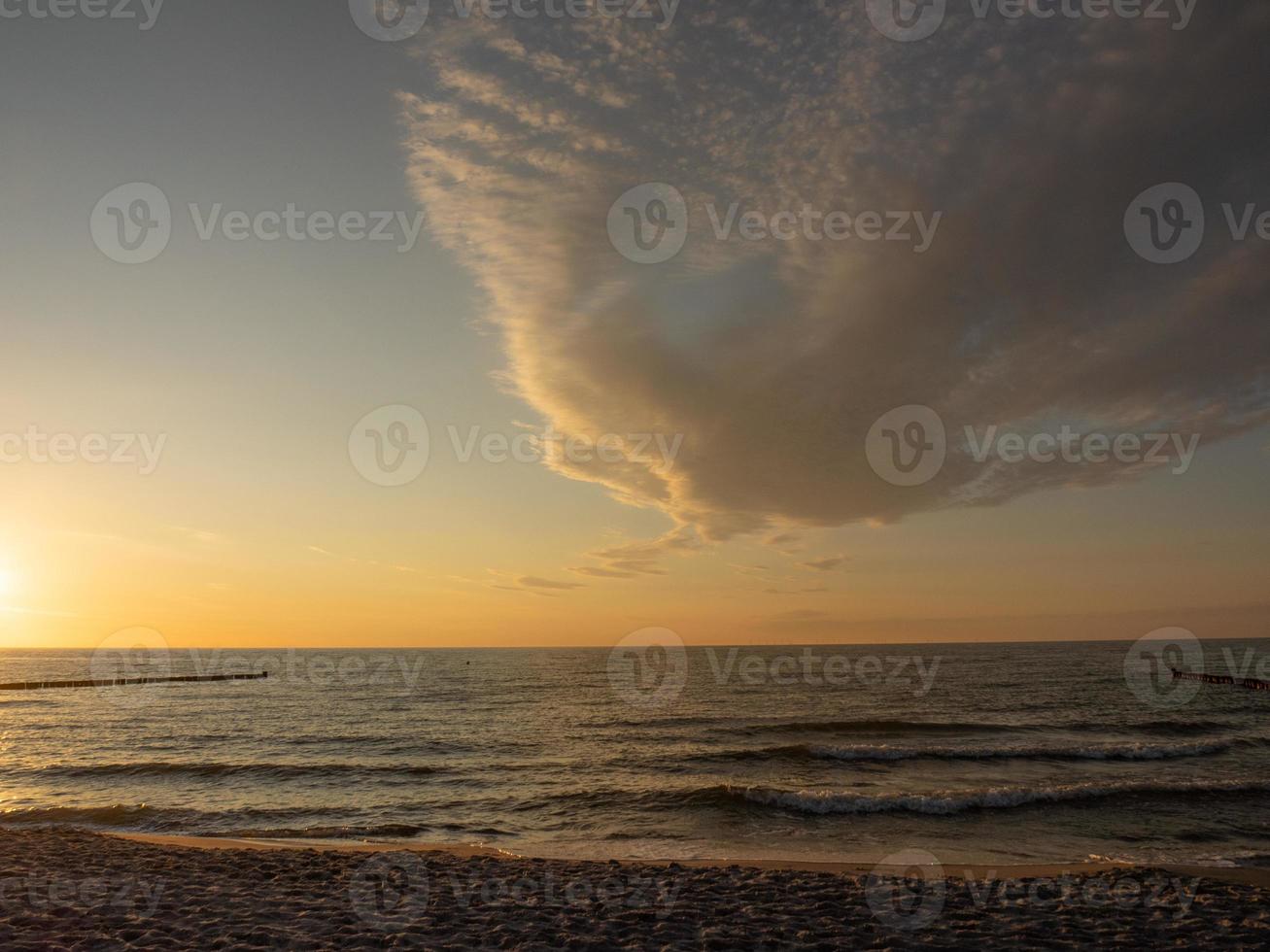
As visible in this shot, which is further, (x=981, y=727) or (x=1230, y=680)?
(x=1230, y=680)

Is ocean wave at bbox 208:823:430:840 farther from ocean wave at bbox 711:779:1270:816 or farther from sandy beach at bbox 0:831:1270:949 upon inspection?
ocean wave at bbox 711:779:1270:816

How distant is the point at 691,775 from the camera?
31703mm

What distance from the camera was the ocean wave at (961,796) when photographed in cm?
2461

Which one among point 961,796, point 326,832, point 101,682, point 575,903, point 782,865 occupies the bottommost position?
point 101,682

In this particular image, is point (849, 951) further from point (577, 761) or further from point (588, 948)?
point (577, 761)

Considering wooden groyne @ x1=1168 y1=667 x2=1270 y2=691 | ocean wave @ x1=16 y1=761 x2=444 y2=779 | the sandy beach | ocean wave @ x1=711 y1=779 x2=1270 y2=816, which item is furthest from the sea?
wooden groyne @ x1=1168 y1=667 x2=1270 y2=691

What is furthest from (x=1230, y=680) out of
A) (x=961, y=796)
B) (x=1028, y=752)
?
(x=961, y=796)

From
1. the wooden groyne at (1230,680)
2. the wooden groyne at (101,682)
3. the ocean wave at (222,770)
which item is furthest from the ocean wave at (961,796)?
the wooden groyne at (101,682)

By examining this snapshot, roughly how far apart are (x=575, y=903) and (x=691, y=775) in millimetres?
19786

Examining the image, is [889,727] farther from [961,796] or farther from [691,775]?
[961,796]

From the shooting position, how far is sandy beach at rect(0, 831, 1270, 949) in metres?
11.1

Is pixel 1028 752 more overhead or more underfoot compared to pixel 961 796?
more underfoot

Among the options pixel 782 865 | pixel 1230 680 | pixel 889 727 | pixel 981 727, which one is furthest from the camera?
pixel 1230 680

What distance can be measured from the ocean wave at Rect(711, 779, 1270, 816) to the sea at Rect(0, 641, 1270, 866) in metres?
0.10
